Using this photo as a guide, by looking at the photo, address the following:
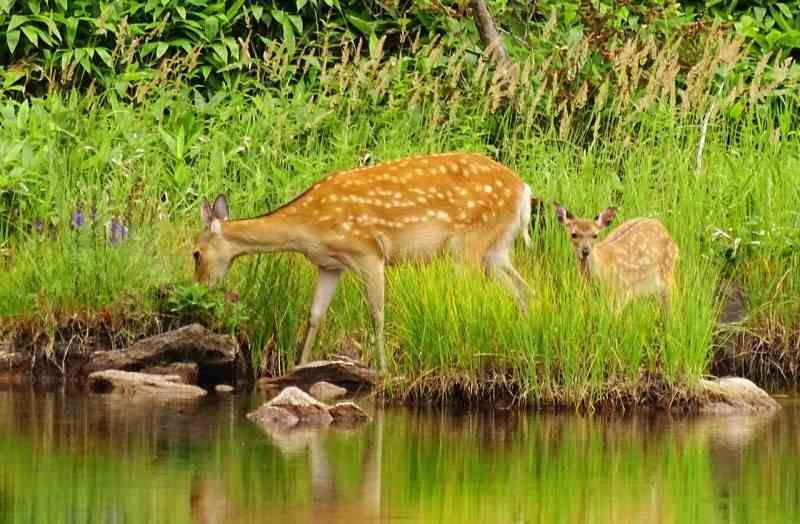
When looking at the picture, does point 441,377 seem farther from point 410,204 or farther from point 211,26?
point 211,26

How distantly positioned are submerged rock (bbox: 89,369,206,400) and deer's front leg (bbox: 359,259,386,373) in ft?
3.99

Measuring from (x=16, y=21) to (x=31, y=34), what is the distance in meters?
0.23

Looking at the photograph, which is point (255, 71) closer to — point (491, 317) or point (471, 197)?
point (471, 197)

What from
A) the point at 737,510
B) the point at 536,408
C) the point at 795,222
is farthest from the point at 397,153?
the point at 737,510

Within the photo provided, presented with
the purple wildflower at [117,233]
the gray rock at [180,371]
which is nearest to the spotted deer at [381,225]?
the purple wildflower at [117,233]

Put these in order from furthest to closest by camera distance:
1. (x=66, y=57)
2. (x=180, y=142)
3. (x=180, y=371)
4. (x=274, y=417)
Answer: (x=66, y=57) < (x=180, y=142) < (x=180, y=371) < (x=274, y=417)

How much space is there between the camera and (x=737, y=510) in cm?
955

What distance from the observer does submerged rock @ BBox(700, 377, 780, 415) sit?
42.3ft

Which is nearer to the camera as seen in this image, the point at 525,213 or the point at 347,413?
the point at 347,413

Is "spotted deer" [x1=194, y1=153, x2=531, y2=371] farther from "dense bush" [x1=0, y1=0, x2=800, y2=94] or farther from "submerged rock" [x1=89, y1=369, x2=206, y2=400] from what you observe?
"dense bush" [x1=0, y1=0, x2=800, y2=94]

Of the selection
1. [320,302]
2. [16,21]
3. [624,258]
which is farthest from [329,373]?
[16,21]

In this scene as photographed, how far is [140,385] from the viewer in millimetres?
13539

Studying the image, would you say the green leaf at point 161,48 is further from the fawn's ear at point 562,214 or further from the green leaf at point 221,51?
the fawn's ear at point 562,214

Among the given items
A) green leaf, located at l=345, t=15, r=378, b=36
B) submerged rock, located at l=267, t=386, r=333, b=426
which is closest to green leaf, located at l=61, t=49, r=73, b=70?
green leaf, located at l=345, t=15, r=378, b=36
